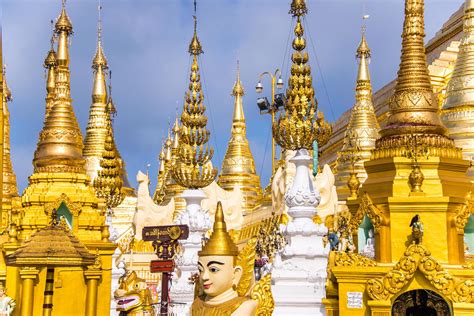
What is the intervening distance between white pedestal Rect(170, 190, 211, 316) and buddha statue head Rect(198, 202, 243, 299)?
744cm

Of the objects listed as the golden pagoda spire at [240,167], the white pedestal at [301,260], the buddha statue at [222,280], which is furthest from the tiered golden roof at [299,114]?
the golden pagoda spire at [240,167]

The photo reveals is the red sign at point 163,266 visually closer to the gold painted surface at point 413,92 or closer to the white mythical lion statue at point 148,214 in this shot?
the gold painted surface at point 413,92

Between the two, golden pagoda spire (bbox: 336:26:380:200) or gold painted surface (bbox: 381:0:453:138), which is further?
golden pagoda spire (bbox: 336:26:380:200)

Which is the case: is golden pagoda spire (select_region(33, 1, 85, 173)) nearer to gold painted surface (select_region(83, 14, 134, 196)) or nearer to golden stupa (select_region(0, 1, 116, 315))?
golden stupa (select_region(0, 1, 116, 315))

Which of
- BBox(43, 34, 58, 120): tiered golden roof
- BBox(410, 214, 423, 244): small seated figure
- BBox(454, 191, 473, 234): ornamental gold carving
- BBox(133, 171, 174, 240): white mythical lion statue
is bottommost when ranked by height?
BBox(410, 214, 423, 244): small seated figure

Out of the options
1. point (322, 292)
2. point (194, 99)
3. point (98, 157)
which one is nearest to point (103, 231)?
point (194, 99)

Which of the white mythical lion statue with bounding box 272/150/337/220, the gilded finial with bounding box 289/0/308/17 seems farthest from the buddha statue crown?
the white mythical lion statue with bounding box 272/150/337/220

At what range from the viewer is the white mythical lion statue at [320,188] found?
21609 mm

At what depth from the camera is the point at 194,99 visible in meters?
19.0

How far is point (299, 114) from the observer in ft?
45.8

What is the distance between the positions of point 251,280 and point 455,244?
4.35 m

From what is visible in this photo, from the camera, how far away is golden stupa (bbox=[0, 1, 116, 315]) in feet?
56.3

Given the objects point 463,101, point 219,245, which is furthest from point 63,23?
point 219,245

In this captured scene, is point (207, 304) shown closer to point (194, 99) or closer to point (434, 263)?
point (434, 263)
